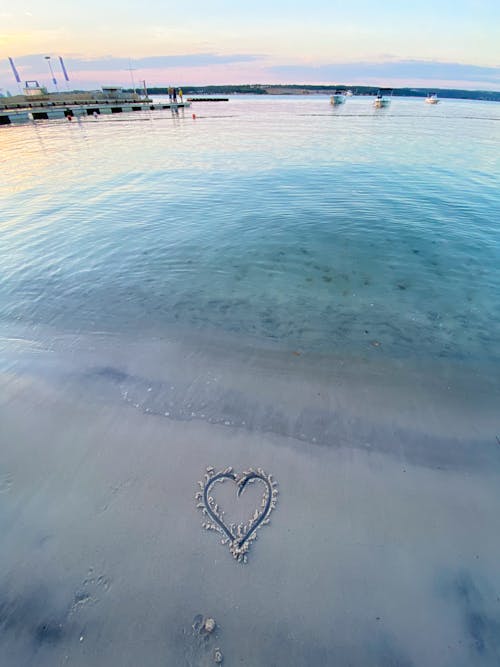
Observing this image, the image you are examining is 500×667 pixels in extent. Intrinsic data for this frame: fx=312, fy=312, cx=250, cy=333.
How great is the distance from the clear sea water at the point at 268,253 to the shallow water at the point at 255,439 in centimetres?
10

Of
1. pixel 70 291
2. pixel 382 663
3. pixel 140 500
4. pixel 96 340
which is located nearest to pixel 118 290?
pixel 70 291

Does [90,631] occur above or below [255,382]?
above

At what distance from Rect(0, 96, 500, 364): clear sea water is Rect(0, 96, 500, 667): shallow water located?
102mm

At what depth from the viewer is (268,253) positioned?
36.4ft

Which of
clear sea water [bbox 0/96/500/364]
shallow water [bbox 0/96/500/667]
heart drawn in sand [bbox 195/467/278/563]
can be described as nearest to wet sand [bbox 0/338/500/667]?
shallow water [bbox 0/96/500/667]

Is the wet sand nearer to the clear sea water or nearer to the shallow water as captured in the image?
the shallow water

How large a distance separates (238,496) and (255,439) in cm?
98

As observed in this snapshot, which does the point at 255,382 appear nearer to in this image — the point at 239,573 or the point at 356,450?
the point at 356,450

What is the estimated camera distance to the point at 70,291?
923cm

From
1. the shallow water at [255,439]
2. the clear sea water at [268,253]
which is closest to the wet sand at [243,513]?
the shallow water at [255,439]

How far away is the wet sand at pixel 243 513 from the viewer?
3.08 m

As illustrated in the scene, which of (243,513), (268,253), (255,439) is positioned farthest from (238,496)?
(268,253)

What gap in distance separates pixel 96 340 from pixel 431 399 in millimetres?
7256

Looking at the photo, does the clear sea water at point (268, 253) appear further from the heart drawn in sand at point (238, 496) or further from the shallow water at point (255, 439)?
the heart drawn in sand at point (238, 496)
